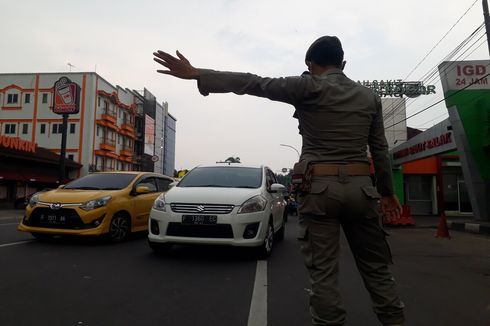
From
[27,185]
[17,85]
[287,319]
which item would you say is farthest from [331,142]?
[17,85]

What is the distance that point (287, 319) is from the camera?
3666 mm

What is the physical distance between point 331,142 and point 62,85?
99.4 ft

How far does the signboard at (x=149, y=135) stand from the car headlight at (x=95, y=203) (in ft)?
187

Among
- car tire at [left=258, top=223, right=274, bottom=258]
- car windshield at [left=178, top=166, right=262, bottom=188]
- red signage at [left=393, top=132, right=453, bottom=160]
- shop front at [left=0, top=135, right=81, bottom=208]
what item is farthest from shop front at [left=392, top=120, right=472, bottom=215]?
shop front at [left=0, top=135, right=81, bottom=208]

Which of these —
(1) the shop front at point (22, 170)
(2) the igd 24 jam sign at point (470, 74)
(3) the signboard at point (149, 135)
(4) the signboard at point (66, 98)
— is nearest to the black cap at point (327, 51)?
(2) the igd 24 jam sign at point (470, 74)

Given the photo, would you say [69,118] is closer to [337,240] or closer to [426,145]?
[426,145]

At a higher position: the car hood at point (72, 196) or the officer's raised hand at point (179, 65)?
the officer's raised hand at point (179, 65)

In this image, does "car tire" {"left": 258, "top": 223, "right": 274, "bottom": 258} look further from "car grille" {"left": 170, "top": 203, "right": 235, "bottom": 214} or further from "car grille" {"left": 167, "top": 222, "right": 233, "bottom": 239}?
"car grille" {"left": 170, "top": 203, "right": 235, "bottom": 214}

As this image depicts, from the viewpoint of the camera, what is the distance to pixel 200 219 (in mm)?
6078

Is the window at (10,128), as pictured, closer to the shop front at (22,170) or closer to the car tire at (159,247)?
the shop front at (22,170)

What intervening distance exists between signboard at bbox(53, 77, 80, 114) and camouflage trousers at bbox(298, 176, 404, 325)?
28.3 meters

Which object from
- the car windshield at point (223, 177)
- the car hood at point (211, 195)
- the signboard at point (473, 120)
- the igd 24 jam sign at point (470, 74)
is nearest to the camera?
the car hood at point (211, 195)

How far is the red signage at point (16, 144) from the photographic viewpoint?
31039 millimetres

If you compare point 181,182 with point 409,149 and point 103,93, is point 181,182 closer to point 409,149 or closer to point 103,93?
point 409,149
